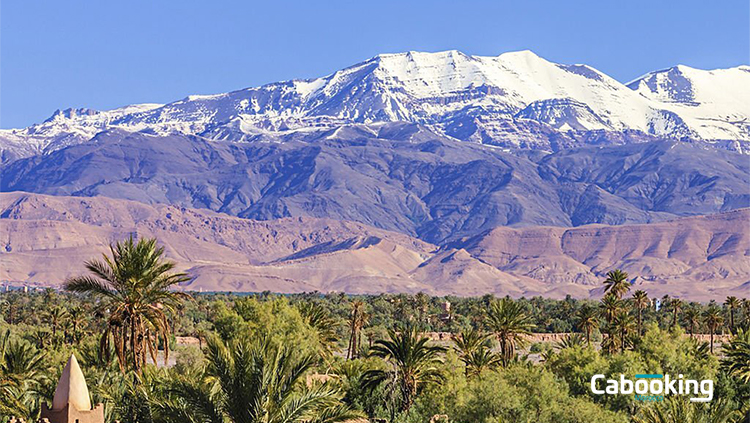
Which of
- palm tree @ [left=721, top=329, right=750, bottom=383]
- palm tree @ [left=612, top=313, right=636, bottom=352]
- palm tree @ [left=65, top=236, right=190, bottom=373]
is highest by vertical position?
palm tree @ [left=65, top=236, right=190, bottom=373]

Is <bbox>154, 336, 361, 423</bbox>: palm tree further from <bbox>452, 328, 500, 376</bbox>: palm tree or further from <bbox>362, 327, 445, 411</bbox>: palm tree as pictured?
<bbox>452, 328, 500, 376</bbox>: palm tree

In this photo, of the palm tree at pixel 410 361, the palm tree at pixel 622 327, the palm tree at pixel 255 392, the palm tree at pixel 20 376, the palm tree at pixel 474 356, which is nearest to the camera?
the palm tree at pixel 255 392

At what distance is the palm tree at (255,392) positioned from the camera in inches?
1156

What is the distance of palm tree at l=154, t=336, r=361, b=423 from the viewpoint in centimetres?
2936

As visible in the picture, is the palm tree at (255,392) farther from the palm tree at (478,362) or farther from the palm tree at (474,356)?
the palm tree at (474,356)

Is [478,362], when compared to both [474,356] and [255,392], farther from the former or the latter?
[255,392]

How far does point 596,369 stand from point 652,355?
7.33 metres

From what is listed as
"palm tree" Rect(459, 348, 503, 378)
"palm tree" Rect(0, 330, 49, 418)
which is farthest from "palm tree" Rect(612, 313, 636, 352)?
"palm tree" Rect(0, 330, 49, 418)

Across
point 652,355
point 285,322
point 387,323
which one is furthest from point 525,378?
point 387,323

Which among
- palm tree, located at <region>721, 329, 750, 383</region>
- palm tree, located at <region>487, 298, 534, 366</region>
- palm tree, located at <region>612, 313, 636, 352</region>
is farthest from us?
palm tree, located at <region>612, 313, 636, 352</region>

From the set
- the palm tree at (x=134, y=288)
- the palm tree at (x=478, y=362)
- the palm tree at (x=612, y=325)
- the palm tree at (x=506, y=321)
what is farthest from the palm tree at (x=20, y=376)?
the palm tree at (x=612, y=325)

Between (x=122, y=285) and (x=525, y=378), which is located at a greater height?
(x=122, y=285)

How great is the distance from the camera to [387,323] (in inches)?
6225

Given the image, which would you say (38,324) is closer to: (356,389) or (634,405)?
(356,389)
